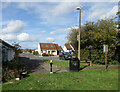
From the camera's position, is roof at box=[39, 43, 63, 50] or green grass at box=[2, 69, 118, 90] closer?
green grass at box=[2, 69, 118, 90]

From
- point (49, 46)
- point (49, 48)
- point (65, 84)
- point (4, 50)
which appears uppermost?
point (49, 46)

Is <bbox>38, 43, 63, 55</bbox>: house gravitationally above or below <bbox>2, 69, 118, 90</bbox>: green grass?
above

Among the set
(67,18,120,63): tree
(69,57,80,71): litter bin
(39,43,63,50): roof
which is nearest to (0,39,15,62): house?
(69,57,80,71): litter bin

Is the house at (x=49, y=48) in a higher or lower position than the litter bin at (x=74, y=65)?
higher

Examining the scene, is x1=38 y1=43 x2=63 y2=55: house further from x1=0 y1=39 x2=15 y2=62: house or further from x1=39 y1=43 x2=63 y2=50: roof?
x1=0 y1=39 x2=15 y2=62: house

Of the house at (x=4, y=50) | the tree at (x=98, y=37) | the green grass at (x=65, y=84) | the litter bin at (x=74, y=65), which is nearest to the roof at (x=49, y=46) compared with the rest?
the tree at (x=98, y=37)

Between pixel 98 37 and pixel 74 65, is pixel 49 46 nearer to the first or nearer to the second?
pixel 98 37

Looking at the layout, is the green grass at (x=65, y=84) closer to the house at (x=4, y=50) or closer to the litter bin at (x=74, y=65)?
the litter bin at (x=74, y=65)

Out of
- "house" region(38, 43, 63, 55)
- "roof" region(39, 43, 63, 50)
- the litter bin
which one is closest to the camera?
the litter bin

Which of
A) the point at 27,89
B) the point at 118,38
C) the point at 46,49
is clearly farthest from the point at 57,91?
the point at 46,49

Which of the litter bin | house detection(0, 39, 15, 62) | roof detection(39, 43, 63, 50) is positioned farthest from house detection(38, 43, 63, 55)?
the litter bin

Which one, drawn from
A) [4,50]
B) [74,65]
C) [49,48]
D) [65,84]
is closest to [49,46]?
[49,48]

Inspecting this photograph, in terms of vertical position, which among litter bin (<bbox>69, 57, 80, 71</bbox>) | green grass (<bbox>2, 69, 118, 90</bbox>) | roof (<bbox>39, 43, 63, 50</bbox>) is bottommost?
green grass (<bbox>2, 69, 118, 90</bbox>)

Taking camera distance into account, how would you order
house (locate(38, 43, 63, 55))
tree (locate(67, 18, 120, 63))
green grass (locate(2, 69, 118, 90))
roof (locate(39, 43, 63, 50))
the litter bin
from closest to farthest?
green grass (locate(2, 69, 118, 90)) < the litter bin < tree (locate(67, 18, 120, 63)) < house (locate(38, 43, 63, 55)) < roof (locate(39, 43, 63, 50))
